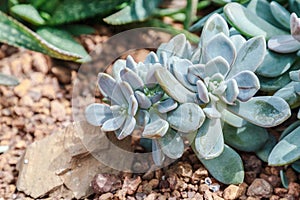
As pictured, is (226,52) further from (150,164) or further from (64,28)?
(64,28)

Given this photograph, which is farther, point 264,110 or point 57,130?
point 57,130

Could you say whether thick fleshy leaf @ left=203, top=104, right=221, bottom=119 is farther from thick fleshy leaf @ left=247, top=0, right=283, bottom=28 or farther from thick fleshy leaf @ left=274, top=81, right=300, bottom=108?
thick fleshy leaf @ left=247, top=0, right=283, bottom=28

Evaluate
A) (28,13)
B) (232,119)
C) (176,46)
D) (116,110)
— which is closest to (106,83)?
(116,110)

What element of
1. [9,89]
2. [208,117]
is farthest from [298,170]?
[9,89]

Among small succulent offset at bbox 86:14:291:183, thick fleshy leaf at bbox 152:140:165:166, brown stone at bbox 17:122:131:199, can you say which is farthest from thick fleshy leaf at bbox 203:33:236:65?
brown stone at bbox 17:122:131:199

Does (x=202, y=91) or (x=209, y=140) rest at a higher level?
(x=202, y=91)

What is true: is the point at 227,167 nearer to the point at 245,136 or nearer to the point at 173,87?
the point at 245,136
